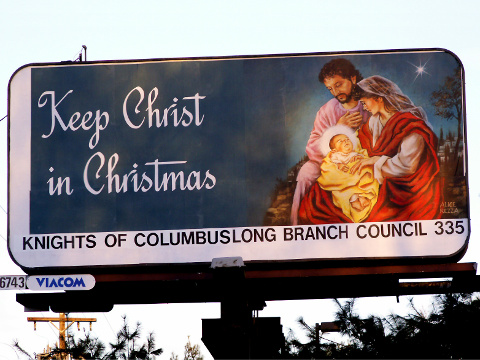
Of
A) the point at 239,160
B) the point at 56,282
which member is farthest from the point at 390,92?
the point at 56,282

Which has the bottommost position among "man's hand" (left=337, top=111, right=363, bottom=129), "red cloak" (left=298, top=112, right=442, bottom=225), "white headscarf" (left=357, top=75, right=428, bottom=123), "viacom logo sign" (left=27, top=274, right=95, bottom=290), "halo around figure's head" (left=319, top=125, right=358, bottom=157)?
"viacom logo sign" (left=27, top=274, right=95, bottom=290)


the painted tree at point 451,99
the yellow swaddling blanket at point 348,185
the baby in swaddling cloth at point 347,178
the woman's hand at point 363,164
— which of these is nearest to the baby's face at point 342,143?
the baby in swaddling cloth at point 347,178

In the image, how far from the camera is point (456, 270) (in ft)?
46.1

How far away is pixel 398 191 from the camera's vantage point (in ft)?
47.7

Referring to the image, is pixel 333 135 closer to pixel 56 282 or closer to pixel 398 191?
pixel 398 191

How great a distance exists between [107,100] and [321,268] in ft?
13.6

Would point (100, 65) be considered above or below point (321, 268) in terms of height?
above

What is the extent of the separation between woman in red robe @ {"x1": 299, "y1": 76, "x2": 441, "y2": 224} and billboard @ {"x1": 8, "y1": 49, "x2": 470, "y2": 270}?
17mm

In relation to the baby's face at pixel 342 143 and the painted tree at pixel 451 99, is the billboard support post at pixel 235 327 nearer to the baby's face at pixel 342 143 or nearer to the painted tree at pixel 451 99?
the baby's face at pixel 342 143

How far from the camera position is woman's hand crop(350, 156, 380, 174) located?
14.7 meters

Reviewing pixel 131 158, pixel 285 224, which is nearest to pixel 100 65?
pixel 131 158

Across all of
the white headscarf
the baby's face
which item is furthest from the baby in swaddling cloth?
the white headscarf

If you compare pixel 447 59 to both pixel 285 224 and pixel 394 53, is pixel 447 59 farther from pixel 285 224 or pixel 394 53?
pixel 285 224

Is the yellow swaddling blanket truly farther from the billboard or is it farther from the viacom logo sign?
the viacom logo sign
